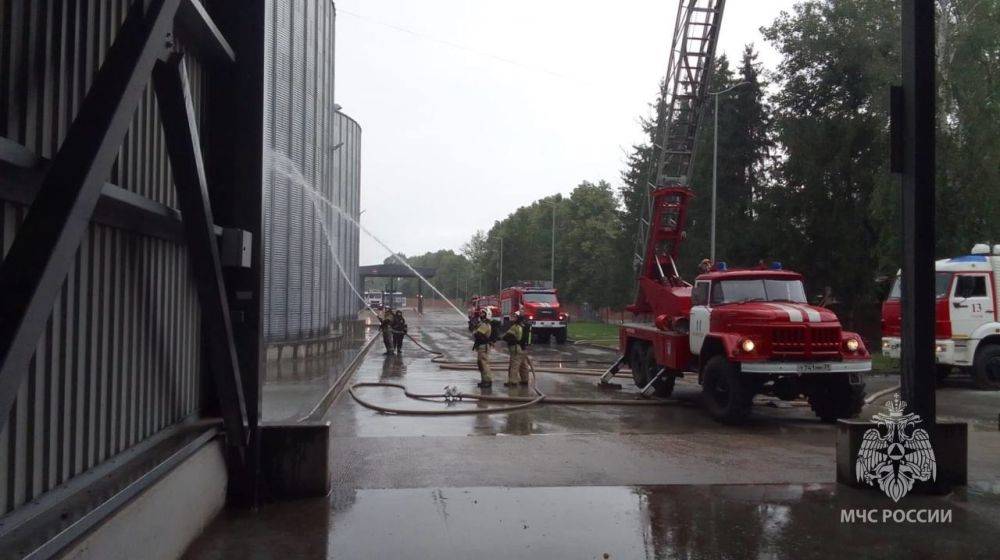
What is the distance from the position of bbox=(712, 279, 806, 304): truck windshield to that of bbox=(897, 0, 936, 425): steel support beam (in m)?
5.57

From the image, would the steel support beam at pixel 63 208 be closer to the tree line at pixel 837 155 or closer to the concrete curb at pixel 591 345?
the tree line at pixel 837 155

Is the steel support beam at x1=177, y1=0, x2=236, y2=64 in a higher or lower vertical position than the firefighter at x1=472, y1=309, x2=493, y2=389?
higher

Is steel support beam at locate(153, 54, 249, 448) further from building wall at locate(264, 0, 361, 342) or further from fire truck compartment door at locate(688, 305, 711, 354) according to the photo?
building wall at locate(264, 0, 361, 342)

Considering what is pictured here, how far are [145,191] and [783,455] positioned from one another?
7360 mm

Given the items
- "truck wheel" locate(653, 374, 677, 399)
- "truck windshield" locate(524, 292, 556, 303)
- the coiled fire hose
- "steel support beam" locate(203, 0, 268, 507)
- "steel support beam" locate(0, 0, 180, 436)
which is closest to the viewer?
"steel support beam" locate(0, 0, 180, 436)

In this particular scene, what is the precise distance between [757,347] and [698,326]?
5.05 ft

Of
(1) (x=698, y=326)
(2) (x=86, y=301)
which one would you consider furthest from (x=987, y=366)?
(2) (x=86, y=301)

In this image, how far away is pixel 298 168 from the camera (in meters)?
19.8

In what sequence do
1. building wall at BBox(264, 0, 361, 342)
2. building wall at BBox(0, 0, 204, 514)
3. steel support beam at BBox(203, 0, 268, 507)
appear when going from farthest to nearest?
building wall at BBox(264, 0, 361, 342) → steel support beam at BBox(203, 0, 268, 507) → building wall at BBox(0, 0, 204, 514)

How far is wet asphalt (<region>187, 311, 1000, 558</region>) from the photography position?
5566 mm

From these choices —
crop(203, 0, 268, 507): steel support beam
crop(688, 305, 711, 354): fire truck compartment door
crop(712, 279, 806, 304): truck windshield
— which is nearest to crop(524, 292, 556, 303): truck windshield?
crop(688, 305, 711, 354): fire truck compartment door

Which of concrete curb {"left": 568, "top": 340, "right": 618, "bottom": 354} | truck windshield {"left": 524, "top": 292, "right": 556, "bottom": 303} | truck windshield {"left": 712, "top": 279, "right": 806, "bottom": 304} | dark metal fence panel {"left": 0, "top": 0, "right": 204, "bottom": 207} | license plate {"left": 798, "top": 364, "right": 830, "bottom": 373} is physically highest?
dark metal fence panel {"left": 0, "top": 0, "right": 204, "bottom": 207}

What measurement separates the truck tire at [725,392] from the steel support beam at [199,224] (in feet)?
24.8

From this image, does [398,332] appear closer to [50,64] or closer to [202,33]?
[202,33]
